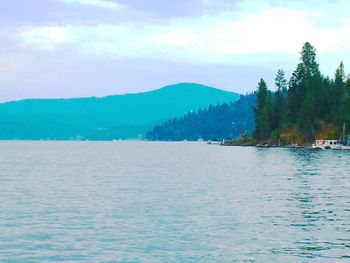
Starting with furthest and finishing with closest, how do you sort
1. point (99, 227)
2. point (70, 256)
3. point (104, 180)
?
point (104, 180) → point (99, 227) → point (70, 256)

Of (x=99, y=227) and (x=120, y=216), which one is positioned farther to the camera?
(x=120, y=216)

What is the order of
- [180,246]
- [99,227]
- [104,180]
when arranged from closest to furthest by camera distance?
[180,246] → [99,227] → [104,180]

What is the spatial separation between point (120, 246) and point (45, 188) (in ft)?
124

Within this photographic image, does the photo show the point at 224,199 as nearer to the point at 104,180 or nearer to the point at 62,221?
the point at 62,221

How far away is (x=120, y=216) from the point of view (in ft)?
157

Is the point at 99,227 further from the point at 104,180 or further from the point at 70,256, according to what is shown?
the point at 104,180

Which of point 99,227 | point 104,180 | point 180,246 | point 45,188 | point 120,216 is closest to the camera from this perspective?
point 180,246

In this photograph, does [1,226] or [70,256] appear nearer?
[70,256]

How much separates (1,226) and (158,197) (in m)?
21.3

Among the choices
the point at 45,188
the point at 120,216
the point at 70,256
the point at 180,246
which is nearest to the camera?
the point at 70,256

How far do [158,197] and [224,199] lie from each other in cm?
641

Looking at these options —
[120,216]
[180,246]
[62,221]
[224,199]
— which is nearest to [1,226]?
[62,221]

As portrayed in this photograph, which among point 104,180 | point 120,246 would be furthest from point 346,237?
point 104,180

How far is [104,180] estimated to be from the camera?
85688 mm
